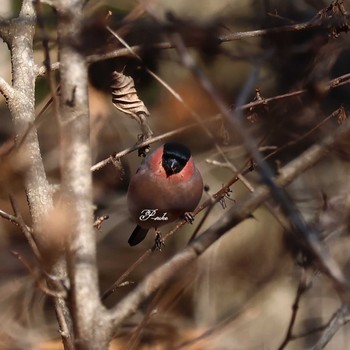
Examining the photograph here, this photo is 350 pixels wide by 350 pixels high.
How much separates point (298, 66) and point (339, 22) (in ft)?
0.87

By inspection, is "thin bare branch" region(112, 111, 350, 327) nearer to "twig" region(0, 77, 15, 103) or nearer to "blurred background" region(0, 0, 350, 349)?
"blurred background" region(0, 0, 350, 349)

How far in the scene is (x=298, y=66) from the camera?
2205mm

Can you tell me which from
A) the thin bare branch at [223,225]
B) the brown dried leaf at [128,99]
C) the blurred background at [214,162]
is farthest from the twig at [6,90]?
the thin bare branch at [223,225]

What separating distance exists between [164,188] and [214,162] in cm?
126

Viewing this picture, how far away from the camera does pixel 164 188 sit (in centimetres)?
287

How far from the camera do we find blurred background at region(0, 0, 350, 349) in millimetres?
1541

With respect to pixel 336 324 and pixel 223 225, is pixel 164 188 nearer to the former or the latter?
pixel 336 324

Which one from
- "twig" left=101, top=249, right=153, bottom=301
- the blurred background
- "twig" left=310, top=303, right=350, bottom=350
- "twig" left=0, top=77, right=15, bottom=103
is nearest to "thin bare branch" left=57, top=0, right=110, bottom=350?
the blurred background

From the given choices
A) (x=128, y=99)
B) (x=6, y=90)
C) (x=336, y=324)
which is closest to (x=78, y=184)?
(x=336, y=324)

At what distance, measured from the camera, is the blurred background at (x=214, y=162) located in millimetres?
1541

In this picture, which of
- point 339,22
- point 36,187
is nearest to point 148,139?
point 36,187

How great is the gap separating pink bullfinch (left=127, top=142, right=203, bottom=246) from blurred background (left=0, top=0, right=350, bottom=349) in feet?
0.44

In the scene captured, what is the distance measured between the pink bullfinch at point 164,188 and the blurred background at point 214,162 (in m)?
0.13

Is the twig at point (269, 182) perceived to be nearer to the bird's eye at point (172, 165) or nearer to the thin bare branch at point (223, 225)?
the thin bare branch at point (223, 225)
